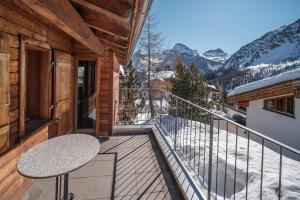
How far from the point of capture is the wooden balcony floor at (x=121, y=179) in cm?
273

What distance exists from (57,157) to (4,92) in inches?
36.9

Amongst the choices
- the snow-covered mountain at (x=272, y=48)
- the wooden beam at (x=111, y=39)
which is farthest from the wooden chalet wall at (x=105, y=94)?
the snow-covered mountain at (x=272, y=48)

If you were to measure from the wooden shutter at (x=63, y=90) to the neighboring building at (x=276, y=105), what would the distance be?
6342mm

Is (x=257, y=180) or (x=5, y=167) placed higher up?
(x=5, y=167)

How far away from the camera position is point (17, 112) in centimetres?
249

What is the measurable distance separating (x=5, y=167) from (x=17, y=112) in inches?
21.3

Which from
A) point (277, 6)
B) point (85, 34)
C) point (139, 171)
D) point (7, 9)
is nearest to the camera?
point (7, 9)

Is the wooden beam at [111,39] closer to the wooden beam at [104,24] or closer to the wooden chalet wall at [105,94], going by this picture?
the wooden chalet wall at [105,94]

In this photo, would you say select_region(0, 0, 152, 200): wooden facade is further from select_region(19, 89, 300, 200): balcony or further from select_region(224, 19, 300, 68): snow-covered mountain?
select_region(224, 19, 300, 68): snow-covered mountain

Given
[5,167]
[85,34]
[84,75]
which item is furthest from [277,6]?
[5,167]

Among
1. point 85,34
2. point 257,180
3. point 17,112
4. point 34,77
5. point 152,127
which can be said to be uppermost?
point 85,34

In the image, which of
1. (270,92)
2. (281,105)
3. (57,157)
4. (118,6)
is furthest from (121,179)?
(281,105)

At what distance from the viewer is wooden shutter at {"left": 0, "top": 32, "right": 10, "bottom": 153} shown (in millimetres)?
2100

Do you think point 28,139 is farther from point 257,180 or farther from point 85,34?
→ point 257,180
